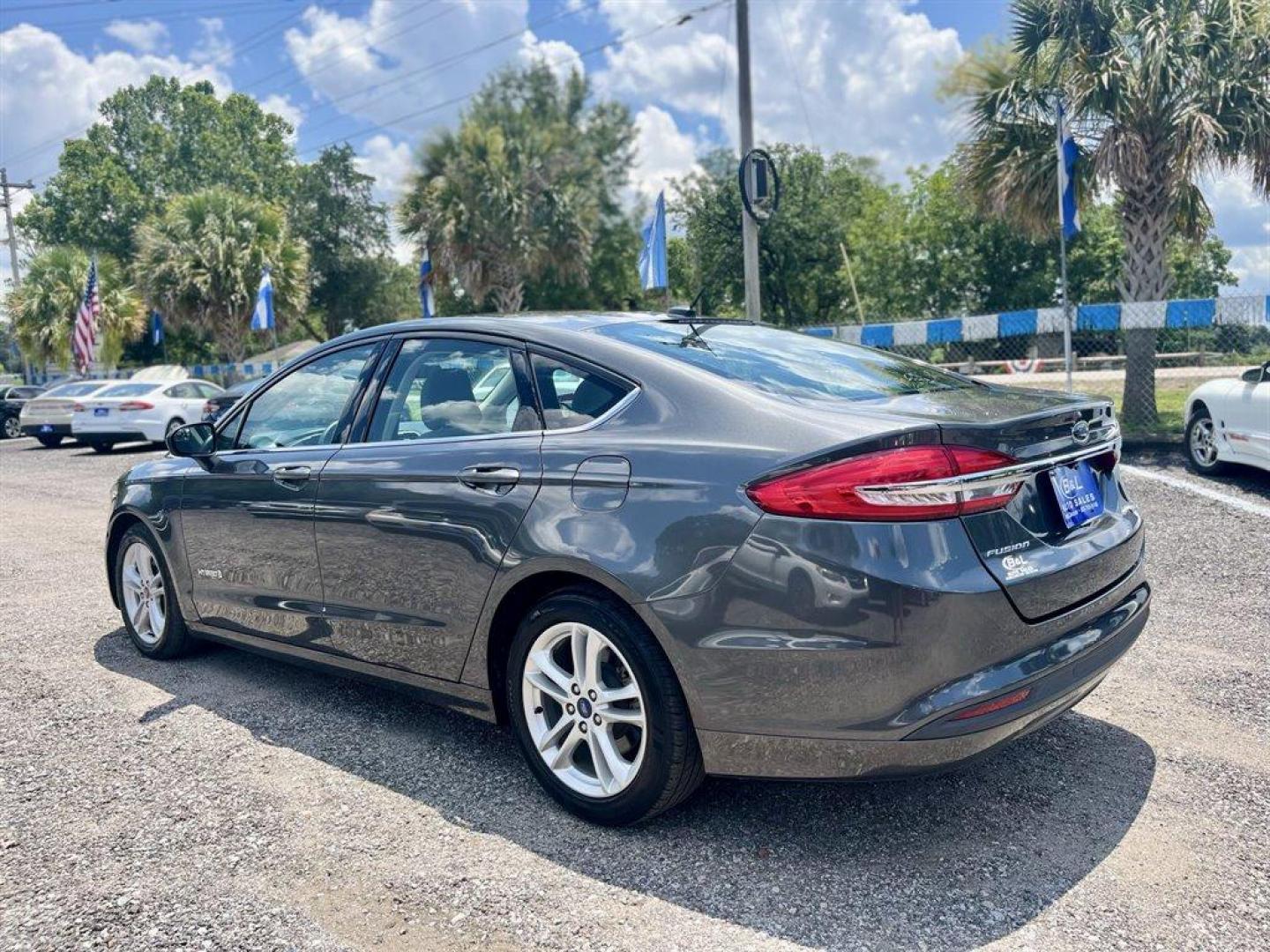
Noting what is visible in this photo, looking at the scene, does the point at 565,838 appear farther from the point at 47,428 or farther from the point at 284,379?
the point at 47,428

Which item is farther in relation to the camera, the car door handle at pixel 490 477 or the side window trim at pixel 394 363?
the side window trim at pixel 394 363

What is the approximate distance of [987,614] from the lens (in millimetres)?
2561

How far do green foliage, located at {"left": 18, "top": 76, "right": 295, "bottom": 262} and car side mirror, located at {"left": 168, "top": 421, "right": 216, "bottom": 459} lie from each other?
53.3 metres

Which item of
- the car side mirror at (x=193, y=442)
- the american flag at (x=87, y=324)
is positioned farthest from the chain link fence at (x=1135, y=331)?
the american flag at (x=87, y=324)

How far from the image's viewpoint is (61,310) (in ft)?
119

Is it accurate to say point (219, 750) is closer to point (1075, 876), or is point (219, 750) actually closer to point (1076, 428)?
point (1075, 876)

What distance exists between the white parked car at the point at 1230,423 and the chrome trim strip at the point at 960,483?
6.66 meters

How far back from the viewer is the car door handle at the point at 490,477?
3133 millimetres

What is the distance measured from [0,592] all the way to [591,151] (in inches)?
1217

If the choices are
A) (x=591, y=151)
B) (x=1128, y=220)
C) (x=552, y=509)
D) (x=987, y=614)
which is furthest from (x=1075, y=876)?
(x=591, y=151)

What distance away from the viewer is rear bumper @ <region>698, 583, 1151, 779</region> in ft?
8.29

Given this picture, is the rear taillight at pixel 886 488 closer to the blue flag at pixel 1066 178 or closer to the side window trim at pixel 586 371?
the side window trim at pixel 586 371

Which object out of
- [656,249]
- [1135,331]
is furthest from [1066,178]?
[656,249]

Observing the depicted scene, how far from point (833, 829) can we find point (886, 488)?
113cm
